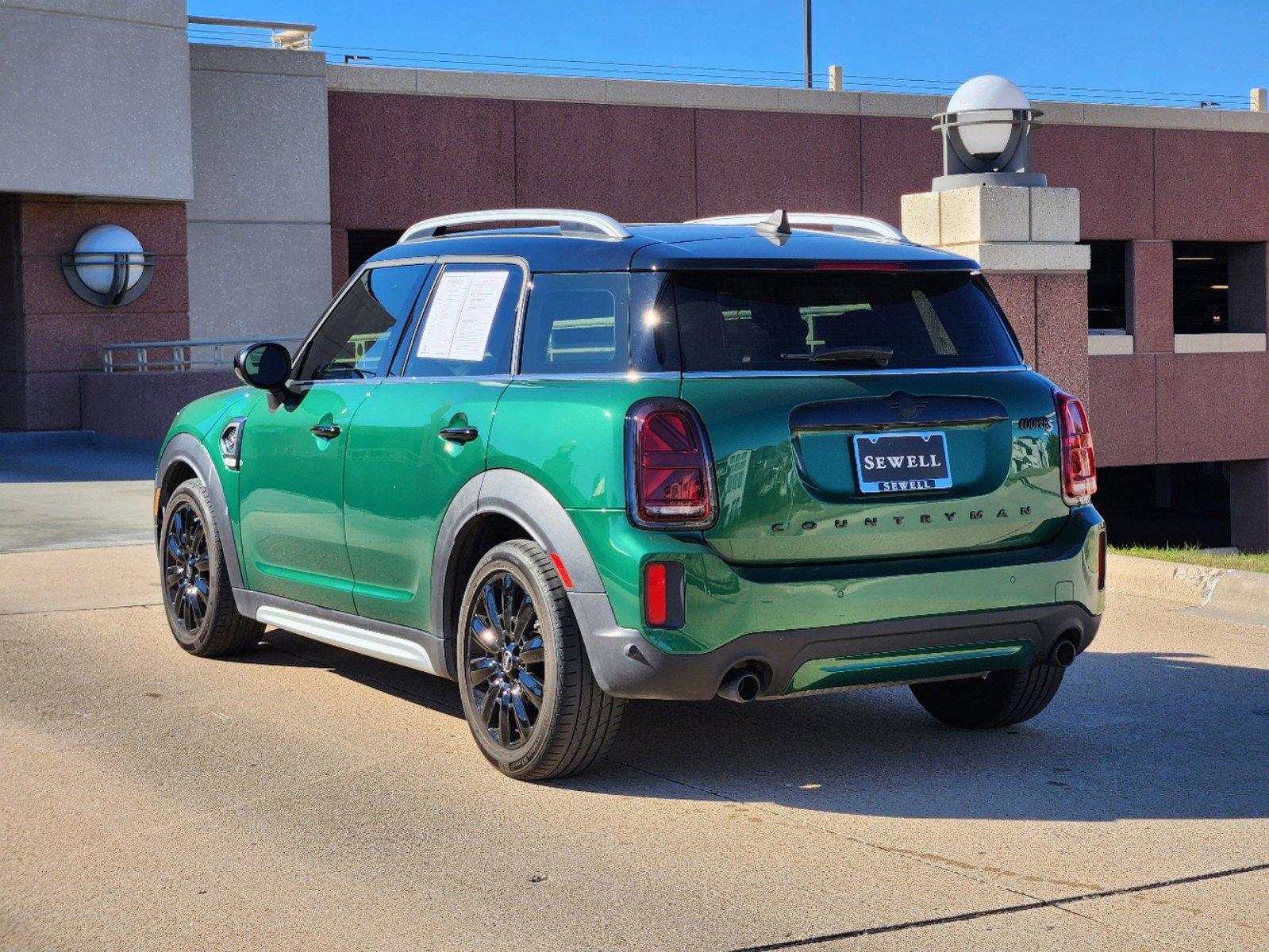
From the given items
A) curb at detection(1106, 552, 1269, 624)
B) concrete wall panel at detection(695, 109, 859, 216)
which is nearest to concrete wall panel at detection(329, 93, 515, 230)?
concrete wall panel at detection(695, 109, 859, 216)

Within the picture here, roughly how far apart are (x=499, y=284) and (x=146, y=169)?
19.7 m

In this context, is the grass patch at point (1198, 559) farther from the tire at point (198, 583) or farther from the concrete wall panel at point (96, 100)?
the concrete wall panel at point (96, 100)

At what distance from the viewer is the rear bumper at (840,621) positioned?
16.6ft

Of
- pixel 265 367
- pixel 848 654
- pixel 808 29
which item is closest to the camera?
pixel 848 654

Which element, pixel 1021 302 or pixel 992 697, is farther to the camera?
pixel 1021 302

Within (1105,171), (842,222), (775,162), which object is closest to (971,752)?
(842,222)

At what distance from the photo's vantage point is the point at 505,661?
5602 mm

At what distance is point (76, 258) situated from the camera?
2453 centimetres

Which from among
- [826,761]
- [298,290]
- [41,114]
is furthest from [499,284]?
[298,290]

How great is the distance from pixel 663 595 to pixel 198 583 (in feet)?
10.7

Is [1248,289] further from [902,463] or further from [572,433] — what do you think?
[572,433]

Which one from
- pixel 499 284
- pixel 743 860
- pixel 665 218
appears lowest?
pixel 743 860

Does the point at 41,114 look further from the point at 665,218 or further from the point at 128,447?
the point at 665,218

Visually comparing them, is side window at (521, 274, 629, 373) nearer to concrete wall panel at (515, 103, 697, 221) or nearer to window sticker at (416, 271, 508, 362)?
window sticker at (416, 271, 508, 362)
